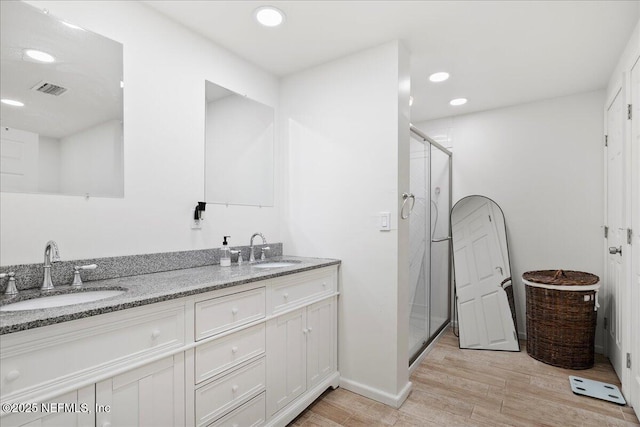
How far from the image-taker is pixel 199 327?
137cm

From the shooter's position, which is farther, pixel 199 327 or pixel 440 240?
pixel 440 240

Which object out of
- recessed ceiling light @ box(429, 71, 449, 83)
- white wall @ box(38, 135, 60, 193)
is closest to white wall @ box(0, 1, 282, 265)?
white wall @ box(38, 135, 60, 193)

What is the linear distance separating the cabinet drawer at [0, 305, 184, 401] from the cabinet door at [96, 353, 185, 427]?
6 centimetres

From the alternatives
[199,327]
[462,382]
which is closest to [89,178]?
[199,327]

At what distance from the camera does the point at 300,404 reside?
1.92 meters

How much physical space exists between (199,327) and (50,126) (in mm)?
1157

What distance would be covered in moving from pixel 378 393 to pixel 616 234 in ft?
6.96

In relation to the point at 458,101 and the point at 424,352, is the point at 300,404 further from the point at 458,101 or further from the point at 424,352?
the point at 458,101

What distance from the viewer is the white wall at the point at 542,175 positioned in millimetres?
2904

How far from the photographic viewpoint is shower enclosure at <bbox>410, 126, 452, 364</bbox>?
2713 millimetres

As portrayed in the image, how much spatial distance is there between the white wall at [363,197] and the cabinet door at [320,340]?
9 cm

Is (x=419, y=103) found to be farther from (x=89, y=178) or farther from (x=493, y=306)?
(x=89, y=178)

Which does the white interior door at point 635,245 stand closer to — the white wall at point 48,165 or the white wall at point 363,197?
the white wall at point 363,197

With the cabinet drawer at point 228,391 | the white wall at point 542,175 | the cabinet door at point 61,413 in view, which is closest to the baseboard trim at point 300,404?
the cabinet drawer at point 228,391
